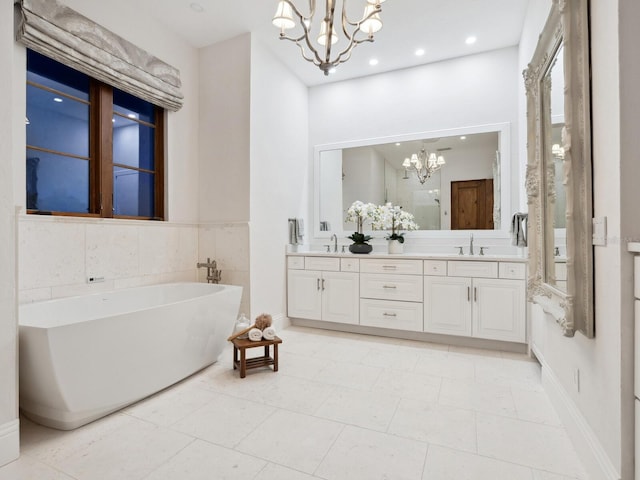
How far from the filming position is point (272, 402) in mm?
2082

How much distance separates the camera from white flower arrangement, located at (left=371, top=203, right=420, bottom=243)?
149 inches

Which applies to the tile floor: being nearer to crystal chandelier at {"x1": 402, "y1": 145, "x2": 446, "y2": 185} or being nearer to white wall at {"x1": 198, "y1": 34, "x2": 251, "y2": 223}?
white wall at {"x1": 198, "y1": 34, "x2": 251, "y2": 223}

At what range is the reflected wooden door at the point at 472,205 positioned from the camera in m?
3.55

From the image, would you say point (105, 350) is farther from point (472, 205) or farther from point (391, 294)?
point (472, 205)

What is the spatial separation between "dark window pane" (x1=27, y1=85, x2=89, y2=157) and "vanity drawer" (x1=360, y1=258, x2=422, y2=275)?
2704mm

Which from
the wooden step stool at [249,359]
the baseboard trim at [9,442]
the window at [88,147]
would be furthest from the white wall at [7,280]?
the wooden step stool at [249,359]

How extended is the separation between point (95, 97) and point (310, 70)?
233cm

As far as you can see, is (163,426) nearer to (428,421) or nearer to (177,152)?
(428,421)

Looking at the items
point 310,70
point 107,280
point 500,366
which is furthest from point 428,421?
point 310,70

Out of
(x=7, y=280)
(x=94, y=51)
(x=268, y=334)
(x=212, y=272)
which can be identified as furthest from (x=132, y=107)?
(x=268, y=334)

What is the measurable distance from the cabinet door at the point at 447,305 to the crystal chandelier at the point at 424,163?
1.27 metres

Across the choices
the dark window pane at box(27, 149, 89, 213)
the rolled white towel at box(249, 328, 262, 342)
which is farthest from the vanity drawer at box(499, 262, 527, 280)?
the dark window pane at box(27, 149, 89, 213)

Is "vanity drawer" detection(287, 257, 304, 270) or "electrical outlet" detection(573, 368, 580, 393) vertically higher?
"vanity drawer" detection(287, 257, 304, 270)

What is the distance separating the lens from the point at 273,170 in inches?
146
